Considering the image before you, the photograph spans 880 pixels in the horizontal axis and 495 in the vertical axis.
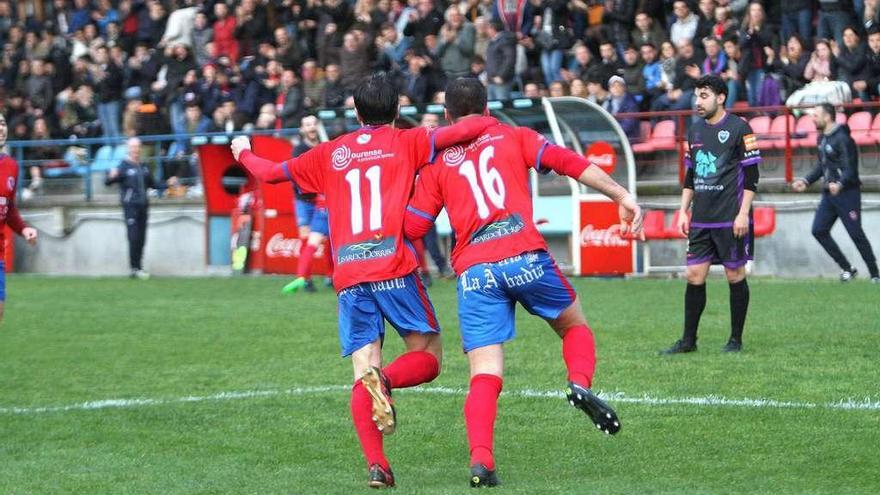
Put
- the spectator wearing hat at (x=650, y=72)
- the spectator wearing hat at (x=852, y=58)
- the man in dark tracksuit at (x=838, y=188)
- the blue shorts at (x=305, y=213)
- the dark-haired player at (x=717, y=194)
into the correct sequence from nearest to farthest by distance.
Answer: the dark-haired player at (x=717, y=194)
the man in dark tracksuit at (x=838, y=188)
the blue shorts at (x=305, y=213)
the spectator wearing hat at (x=852, y=58)
the spectator wearing hat at (x=650, y=72)

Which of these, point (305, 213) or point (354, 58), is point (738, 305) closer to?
point (305, 213)

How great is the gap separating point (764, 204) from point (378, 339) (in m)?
13.5

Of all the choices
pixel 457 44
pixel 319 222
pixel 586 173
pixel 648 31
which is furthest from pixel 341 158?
pixel 457 44

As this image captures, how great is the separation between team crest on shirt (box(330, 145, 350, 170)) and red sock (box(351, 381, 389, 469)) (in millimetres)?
1000

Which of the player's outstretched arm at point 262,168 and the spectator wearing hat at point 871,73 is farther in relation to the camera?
the spectator wearing hat at point 871,73

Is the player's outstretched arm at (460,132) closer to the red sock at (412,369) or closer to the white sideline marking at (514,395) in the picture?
the red sock at (412,369)

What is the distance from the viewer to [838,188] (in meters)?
17.2

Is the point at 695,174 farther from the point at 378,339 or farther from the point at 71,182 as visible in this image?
the point at 71,182

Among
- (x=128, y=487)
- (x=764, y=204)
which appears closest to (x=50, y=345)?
(x=128, y=487)

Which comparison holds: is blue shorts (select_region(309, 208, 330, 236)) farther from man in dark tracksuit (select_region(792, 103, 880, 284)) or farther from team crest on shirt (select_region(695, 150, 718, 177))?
team crest on shirt (select_region(695, 150, 718, 177))

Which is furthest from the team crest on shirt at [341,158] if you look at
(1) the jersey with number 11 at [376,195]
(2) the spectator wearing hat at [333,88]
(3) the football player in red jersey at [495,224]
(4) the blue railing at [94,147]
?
(2) the spectator wearing hat at [333,88]

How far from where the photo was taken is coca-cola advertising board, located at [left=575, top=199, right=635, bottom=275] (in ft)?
65.4

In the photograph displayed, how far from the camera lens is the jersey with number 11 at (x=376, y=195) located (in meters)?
7.00

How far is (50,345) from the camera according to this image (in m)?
13.8
